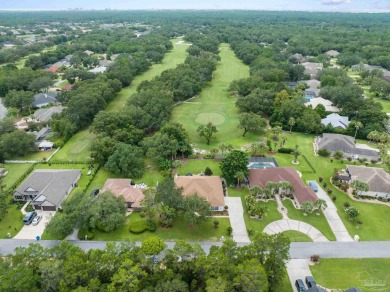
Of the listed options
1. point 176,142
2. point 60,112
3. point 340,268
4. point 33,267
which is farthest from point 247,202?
point 60,112

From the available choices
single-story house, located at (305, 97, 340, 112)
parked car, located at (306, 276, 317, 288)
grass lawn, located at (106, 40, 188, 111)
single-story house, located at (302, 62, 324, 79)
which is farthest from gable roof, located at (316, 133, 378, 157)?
grass lawn, located at (106, 40, 188, 111)

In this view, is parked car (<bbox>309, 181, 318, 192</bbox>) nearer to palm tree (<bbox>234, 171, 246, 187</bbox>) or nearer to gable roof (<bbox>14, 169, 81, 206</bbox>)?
palm tree (<bbox>234, 171, 246, 187</bbox>)

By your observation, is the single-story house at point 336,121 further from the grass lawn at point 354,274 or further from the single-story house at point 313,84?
the grass lawn at point 354,274

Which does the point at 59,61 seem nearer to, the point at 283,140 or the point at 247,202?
the point at 283,140

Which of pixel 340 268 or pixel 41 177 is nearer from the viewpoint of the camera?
pixel 340 268

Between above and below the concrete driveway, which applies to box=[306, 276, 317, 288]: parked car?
above

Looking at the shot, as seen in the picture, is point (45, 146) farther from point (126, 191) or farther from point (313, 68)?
point (313, 68)
